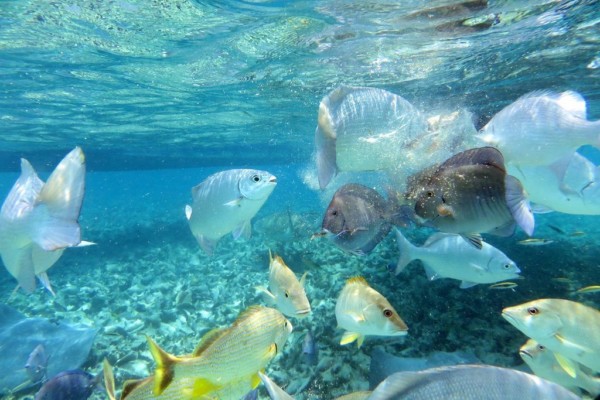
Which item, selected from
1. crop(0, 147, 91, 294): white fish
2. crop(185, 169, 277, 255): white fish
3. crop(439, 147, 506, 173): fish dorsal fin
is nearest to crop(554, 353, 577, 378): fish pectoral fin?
crop(439, 147, 506, 173): fish dorsal fin

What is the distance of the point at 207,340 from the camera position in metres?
2.36

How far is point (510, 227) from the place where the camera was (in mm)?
2365

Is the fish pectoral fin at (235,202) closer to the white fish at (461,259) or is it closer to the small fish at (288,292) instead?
the small fish at (288,292)

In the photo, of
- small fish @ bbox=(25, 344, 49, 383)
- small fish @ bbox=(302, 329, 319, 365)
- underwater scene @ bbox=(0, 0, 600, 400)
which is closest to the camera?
underwater scene @ bbox=(0, 0, 600, 400)

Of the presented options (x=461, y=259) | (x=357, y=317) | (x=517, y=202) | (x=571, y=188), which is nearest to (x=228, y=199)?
(x=357, y=317)

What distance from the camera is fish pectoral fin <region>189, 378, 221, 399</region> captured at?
2.28 meters

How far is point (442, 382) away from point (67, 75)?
16216 mm

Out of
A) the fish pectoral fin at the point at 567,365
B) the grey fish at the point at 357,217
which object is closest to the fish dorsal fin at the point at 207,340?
the grey fish at the point at 357,217

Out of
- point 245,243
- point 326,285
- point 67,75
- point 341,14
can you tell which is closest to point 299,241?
point 245,243

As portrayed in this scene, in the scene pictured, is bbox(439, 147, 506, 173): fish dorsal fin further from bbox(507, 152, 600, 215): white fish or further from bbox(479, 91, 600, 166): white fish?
bbox(507, 152, 600, 215): white fish

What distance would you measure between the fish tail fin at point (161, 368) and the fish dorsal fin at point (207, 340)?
0.73ft

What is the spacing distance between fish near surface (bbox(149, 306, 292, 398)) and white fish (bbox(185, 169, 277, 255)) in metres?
1.19

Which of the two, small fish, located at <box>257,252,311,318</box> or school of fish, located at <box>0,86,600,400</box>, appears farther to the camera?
small fish, located at <box>257,252,311,318</box>

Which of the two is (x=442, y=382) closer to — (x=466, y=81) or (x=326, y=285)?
(x=326, y=285)
